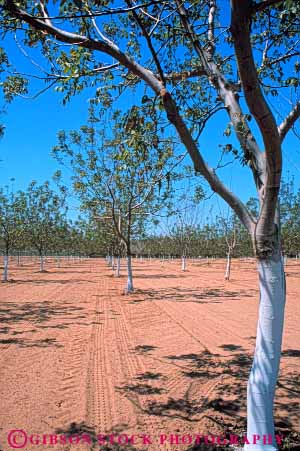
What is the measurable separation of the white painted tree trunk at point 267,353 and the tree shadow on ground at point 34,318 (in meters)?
5.03

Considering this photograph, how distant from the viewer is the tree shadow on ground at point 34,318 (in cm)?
753

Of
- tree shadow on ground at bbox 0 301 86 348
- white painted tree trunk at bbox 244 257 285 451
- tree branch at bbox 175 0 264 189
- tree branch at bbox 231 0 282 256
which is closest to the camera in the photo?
tree branch at bbox 231 0 282 256

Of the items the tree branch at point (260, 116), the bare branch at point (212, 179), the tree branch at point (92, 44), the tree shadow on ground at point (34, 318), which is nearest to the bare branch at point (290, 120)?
the tree branch at point (260, 116)

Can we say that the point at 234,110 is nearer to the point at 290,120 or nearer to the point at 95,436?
the point at 290,120

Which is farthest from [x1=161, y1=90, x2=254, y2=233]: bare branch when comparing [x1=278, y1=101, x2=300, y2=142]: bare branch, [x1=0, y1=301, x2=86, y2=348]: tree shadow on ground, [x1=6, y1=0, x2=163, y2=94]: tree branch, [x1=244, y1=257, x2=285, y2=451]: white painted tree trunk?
[x1=0, y1=301, x2=86, y2=348]: tree shadow on ground

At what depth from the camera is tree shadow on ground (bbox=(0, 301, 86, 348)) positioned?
753cm

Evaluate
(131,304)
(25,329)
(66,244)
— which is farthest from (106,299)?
(66,244)

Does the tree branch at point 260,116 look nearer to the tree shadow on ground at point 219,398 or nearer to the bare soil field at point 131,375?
the tree shadow on ground at point 219,398

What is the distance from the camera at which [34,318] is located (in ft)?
32.5

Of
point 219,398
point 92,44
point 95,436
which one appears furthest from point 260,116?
point 219,398

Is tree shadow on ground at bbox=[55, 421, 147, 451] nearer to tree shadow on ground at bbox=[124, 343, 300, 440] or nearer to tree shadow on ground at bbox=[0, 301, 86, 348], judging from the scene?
tree shadow on ground at bbox=[124, 343, 300, 440]

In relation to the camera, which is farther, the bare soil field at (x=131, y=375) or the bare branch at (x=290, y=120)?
the bare soil field at (x=131, y=375)

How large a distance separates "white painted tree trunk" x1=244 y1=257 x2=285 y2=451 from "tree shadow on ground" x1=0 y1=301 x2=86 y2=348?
16.5ft

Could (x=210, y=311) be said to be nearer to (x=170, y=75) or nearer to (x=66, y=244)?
(x=170, y=75)
